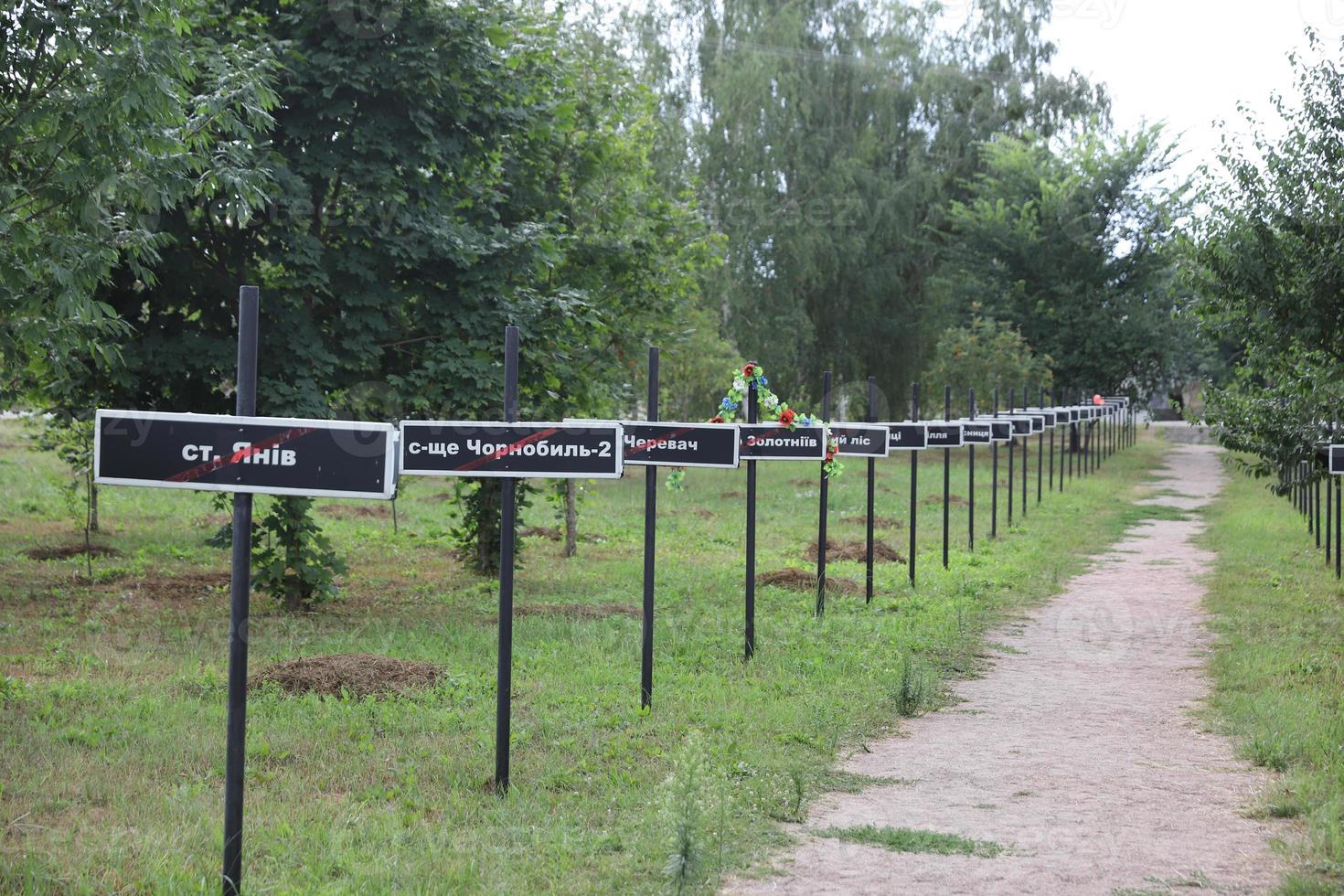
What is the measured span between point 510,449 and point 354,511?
18315 millimetres

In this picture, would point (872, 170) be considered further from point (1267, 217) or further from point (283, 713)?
point (283, 713)

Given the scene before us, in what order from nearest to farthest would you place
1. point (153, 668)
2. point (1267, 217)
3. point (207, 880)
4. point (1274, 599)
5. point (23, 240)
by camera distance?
point (207, 880) → point (23, 240) → point (153, 668) → point (1267, 217) → point (1274, 599)

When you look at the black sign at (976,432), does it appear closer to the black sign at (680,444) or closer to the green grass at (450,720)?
the green grass at (450,720)

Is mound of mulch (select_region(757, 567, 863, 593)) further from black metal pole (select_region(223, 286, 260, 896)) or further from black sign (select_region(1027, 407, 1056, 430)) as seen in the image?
black metal pole (select_region(223, 286, 260, 896))

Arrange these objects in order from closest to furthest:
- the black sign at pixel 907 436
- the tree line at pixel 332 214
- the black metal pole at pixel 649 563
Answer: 1. the tree line at pixel 332 214
2. the black metal pole at pixel 649 563
3. the black sign at pixel 907 436

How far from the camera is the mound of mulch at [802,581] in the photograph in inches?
605

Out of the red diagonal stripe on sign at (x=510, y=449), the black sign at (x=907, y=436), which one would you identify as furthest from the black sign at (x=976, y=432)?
the red diagonal stripe on sign at (x=510, y=449)

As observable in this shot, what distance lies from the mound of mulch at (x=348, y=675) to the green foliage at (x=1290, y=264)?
8.68 metres

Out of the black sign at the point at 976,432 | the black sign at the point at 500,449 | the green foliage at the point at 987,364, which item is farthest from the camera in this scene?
the green foliage at the point at 987,364

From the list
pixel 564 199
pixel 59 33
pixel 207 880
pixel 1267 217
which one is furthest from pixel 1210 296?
pixel 207 880

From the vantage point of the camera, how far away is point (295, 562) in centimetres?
1345

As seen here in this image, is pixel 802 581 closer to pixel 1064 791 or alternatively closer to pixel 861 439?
pixel 861 439

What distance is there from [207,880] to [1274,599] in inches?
531

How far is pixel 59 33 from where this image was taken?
25.7 feet
